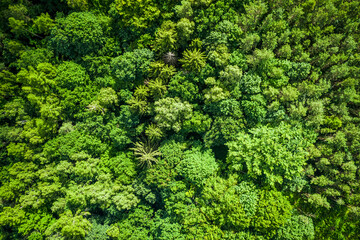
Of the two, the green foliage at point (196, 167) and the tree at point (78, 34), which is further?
the tree at point (78, 34)

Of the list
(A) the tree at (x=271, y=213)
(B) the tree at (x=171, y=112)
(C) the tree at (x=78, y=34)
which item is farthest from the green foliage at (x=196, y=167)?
(C) the tree at (x=78, y=34)

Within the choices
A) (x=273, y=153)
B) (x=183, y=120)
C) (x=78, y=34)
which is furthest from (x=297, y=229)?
(x=78, y=34)

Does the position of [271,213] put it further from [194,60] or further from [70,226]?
[70,226]

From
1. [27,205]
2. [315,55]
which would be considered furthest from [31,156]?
[315,55]

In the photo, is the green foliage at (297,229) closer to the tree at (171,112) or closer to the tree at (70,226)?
the tree at (171,112)

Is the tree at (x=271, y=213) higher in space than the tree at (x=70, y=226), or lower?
higher

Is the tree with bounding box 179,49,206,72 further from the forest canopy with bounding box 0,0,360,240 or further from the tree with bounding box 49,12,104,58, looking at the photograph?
the tree with bounding box 49,12,104,58

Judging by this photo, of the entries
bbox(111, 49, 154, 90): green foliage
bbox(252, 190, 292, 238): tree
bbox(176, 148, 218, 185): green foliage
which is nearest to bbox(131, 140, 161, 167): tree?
bbox(176, 148, 218, 185): green foliage

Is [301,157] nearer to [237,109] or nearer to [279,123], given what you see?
[279,123]
